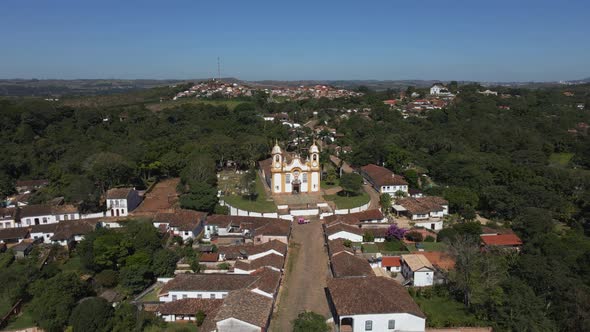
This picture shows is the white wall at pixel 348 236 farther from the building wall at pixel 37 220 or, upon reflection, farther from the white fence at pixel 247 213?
the building wall at pixel 37 220

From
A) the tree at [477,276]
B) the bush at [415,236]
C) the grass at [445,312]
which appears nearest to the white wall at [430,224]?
the bush at [415,236]

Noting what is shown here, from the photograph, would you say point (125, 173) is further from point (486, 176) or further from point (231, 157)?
point (486, 176)

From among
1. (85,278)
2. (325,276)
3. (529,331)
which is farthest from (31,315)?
(529,331)

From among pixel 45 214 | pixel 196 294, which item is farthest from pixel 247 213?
pixel 45 214

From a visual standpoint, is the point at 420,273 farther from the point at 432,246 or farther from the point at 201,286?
the point at 201,286

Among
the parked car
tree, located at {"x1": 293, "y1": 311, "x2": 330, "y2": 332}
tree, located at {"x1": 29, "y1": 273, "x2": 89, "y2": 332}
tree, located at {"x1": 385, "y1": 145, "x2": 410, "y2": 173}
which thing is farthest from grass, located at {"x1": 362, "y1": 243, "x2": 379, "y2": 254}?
tree, located at {"x1": 385, "y1": 145, "x2": 410, "y2": 173}

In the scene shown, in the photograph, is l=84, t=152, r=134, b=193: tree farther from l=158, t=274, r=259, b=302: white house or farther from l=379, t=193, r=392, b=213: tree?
l=379, t=193, r=392, b=213: tree
